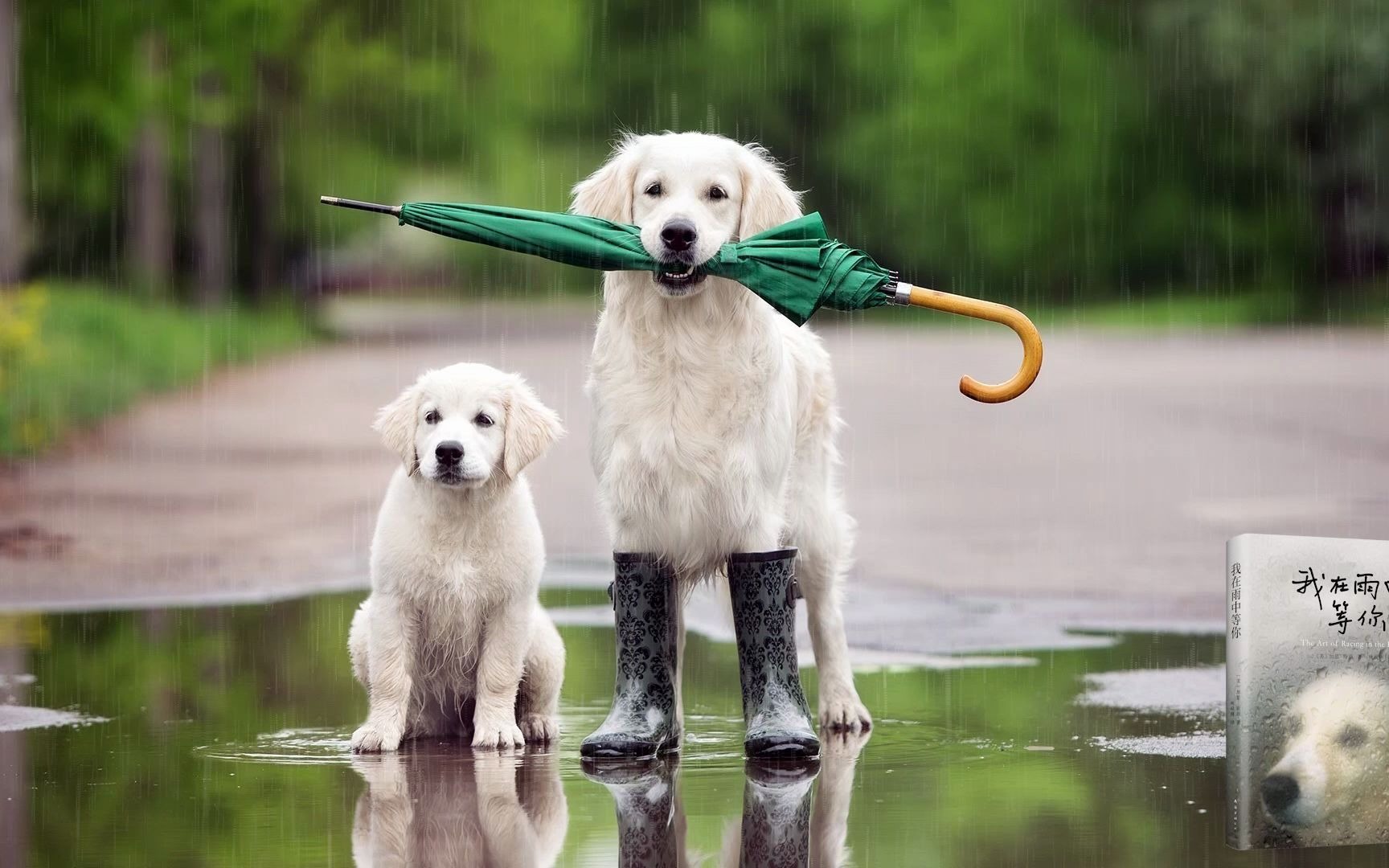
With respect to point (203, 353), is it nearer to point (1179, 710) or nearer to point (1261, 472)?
point (1261, 472)

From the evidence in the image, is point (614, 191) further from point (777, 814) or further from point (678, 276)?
point (777, 814)

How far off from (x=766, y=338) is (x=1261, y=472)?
37.4 feet

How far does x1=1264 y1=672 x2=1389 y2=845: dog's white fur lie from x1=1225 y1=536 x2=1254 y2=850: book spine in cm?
9

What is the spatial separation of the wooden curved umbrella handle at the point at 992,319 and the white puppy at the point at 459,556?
1.54 m

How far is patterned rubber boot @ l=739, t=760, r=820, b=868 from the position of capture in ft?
19.6

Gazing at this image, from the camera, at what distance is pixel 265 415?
24.6 meters

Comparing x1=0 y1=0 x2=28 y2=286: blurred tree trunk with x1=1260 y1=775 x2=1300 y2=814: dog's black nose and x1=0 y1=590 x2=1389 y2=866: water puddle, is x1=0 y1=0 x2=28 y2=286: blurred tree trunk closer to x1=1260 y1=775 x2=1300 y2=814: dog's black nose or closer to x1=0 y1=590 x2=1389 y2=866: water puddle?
x1=0 y1=590 x2=1389 y2=866: water puddle

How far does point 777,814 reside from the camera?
6.52 meters

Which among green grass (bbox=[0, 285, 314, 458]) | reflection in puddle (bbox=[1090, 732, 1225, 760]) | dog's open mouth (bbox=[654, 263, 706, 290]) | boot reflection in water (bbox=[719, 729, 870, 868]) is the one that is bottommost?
boot reflection in water (bbox=[719, 729, 870, 868])

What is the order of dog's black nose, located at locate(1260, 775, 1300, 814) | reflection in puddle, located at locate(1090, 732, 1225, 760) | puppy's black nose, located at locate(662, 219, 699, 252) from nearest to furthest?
dog's black nose, located at locate(1260, 775, 1300, 814)
puppy's black nose, located at locate(662, 219, 699, 252)
reflection in puddle, located at locate(1090, 732, 1225, 760)

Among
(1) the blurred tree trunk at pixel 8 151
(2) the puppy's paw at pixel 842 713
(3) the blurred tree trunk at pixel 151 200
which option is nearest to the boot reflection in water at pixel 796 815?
(2) the puppy's paw at pixel 842 713

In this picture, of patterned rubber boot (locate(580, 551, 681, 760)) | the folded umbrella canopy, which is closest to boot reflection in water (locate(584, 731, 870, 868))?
patterned rubber boot (locate(580, 551, 681, 760))

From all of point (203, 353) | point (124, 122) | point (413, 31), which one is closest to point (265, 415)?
point (124, 122)

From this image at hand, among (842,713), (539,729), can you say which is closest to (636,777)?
(539,729)
